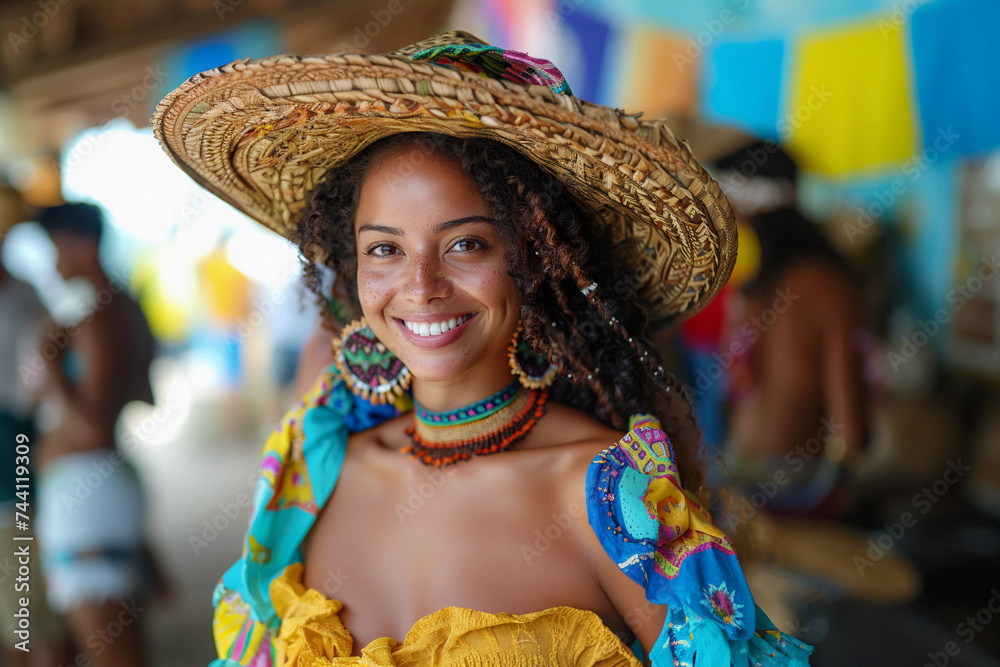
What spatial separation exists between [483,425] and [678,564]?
0.43m

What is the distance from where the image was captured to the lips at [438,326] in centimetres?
119

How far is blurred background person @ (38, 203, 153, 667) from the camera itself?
2805mm

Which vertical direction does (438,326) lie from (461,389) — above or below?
above

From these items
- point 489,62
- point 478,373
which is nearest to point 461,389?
point 478,373

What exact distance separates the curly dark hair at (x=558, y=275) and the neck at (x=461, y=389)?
10 centimetres

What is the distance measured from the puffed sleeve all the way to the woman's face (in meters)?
0.30

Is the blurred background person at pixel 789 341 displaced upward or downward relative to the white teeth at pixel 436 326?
downward

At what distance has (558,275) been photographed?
4.11 feet

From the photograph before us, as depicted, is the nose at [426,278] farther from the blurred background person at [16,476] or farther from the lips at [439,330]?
the blurred background person at [16,476]

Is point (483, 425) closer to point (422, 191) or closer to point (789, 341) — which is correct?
point (422, 191)

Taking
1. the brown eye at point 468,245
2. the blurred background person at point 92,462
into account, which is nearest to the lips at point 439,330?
the brown eye at point 468,245

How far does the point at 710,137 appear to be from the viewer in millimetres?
3150

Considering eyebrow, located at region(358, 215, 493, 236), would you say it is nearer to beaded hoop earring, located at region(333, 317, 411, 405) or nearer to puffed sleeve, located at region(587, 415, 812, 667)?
beaded hoop earring, located at region(333, 317, 411, 405)

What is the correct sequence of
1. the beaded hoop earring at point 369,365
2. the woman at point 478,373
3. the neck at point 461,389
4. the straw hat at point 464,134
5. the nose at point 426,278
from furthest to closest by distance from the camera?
the beaded hoop earring at point 369,365 → the neck at point 461,389 → the nose at point 426,278 → the woman at point 478,373 → the straw hat at point 464,134
